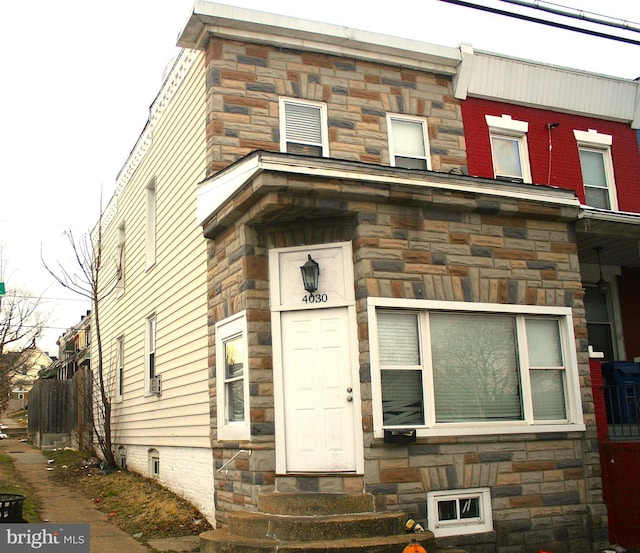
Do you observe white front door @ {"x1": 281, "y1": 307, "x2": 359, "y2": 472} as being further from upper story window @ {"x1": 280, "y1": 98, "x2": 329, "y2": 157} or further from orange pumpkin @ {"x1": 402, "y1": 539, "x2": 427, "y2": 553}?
upper story window @ {"x1": 280, "y1": 98, "x2": 329, "y2": 157}

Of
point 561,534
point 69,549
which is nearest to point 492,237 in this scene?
point 561,534

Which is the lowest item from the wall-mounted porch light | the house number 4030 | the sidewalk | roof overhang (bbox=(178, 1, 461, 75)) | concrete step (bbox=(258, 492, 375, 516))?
the sidewalk

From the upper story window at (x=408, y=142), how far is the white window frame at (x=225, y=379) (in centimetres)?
365

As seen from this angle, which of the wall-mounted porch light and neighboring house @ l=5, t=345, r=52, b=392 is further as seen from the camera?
neighboring house @ l=5, t=345, r=52, b=392

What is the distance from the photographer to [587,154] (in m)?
12.2

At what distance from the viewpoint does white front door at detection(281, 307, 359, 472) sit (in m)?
7.77

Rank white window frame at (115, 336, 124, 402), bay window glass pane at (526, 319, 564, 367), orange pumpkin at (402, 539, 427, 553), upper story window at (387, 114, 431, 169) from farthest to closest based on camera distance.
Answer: white window frame at (115, 336, 124, 402), upper story window at (387, 114, 431, 169), bay window glass pane at (526, 319, 564, 367), orange pumpkin at (402, 539, 427, 553)

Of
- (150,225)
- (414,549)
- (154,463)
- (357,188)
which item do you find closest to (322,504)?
(414,549)

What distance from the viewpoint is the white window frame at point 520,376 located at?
25.4ft

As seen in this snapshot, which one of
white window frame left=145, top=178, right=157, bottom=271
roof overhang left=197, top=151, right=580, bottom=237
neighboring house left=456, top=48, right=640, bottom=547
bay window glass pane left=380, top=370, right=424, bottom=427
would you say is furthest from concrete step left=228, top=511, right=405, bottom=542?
white window frame left=145, top=178, right=157, bottom=271

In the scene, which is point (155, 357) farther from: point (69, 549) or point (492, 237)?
point (492, 237)

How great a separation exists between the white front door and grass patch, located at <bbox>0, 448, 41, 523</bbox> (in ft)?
13.5

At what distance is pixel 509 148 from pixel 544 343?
3992 mm

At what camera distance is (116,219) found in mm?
16578
